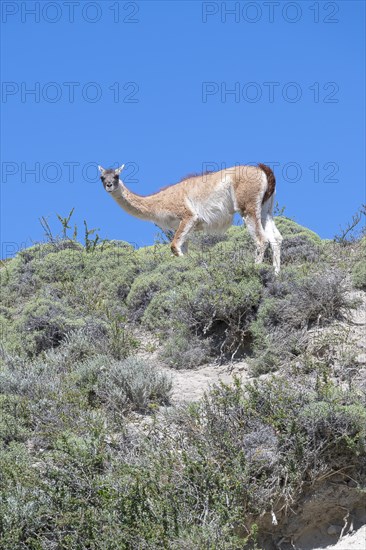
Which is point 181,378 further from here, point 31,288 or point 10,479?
point 31,288

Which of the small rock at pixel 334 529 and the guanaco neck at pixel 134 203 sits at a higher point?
the guanaco neck at pixel 134 203

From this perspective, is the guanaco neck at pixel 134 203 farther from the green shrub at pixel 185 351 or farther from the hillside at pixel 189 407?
the green shrub at pixel 185 351

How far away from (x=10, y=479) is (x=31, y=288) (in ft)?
26.8

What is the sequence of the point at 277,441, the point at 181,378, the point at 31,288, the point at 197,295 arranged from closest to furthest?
1. the point at 277,441
2. the point at 181,378
3. the point at 197,295
4. the point at 31,288

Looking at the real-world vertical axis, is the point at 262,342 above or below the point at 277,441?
above

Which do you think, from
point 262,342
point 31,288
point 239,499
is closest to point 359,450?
point 239,499

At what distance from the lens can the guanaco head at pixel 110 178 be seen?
1816cm

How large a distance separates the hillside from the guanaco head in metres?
2.45

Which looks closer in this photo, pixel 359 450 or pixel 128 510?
pixel 128 510

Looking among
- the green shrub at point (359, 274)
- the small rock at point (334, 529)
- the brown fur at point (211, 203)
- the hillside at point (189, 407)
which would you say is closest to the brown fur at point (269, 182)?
the brown fur at point (211, 203)

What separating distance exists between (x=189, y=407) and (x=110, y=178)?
371 inches

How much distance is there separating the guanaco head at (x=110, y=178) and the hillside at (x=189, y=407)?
245 cm

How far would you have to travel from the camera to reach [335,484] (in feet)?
29.8

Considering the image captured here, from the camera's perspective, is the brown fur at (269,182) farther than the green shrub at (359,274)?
Yes
